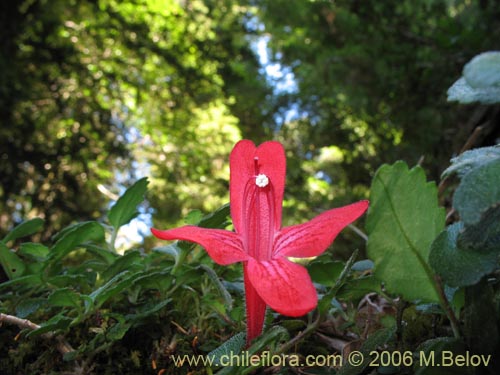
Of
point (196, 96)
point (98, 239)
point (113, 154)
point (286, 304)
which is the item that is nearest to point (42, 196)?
point (113, 154)

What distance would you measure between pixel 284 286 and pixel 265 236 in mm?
129

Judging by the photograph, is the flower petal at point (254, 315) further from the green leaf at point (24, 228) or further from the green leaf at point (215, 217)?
the green leaf at point (24, 228)

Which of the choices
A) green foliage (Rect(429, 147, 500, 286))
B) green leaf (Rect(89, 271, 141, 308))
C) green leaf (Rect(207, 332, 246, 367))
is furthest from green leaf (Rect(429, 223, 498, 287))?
green leaf (Rect(89, 271, 141, 308))

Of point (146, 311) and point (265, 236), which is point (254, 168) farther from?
point (146, 311)

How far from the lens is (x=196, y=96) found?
215 inches

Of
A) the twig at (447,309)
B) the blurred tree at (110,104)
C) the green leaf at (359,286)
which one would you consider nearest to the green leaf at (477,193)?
the twig at (447,309)

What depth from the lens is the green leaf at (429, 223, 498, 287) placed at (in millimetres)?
394

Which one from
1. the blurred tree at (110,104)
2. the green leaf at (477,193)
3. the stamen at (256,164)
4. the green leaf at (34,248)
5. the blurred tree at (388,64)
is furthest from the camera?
the blurred tree at (110,104)

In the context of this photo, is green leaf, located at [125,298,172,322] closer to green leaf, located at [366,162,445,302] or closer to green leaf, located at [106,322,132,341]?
green leaf, located at [106,322,132,341]

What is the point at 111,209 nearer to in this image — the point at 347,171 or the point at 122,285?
the point at 122,285

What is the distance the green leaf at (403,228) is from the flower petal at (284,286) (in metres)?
0.09

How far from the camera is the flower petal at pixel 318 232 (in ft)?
1.44

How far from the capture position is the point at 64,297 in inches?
24.2

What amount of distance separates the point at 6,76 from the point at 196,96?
2109 millimetres
